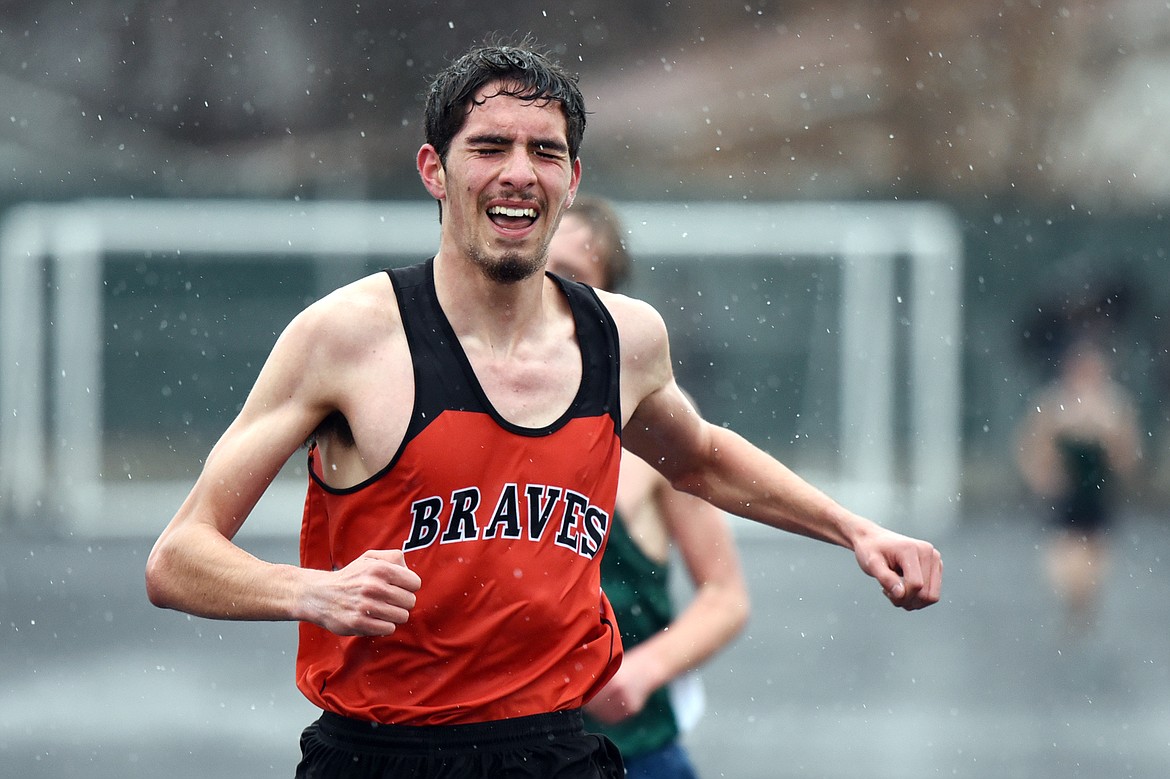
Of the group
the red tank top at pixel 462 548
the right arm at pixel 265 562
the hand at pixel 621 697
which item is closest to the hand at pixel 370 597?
the right arm at pixel 265 562

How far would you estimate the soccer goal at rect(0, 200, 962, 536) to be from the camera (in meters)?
17.3

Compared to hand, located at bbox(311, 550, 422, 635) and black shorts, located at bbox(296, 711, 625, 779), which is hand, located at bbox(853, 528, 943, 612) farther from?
hand, located at bbox(311, 550, 422, 635)

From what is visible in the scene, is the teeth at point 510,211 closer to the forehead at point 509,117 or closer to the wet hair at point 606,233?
the forehead at point 509,117

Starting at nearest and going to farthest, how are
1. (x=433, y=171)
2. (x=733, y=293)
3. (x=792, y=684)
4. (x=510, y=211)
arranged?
1. (x=510, y=211)
2. (x=433, y=171)
3. (x=792, y=684)
4. (x=733, y=293)

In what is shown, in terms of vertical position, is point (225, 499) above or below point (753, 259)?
below

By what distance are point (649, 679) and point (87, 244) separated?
15089mm

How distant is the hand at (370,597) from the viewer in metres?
2.45

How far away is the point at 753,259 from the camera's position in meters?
18.4

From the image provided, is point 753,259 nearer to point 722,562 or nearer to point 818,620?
point 818,620

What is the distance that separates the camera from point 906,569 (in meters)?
2.99

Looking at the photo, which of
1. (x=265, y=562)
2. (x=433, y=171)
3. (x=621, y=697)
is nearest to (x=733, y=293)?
(x=621, y=697)

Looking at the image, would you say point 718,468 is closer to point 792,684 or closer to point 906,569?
point 906,569

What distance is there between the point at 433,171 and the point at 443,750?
102cm

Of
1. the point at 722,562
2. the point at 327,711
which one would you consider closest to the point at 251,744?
the point at 722,562
